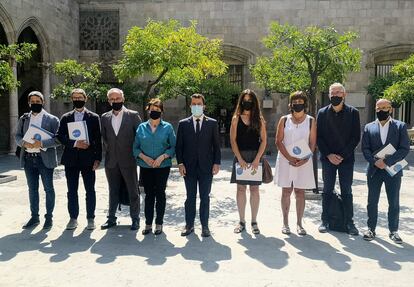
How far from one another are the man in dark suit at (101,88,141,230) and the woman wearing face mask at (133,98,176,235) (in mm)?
209

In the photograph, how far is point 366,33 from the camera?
16.8 meters

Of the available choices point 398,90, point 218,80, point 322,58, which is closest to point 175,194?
point 322,58

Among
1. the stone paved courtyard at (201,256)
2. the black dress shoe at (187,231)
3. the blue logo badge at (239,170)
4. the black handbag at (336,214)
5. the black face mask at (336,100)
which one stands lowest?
the stone paved courtyard at (201,256)

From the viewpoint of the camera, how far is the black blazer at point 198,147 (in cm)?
495

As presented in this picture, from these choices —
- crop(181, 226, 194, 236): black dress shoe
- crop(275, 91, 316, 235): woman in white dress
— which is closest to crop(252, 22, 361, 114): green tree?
crop(275, 91, 316, 235): woman in white dress

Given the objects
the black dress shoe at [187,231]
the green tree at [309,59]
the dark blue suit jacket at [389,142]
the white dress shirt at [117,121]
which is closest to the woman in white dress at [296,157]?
the dark blue suit jacket at [389,142]

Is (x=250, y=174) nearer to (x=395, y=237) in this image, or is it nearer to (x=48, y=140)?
(x=395, y=237)

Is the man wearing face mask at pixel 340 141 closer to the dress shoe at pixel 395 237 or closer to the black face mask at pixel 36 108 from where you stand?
the dress shoe at pixel 395 237

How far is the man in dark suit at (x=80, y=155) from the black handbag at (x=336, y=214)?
3156 mm

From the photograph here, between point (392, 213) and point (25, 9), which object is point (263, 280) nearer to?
point (392, 213)

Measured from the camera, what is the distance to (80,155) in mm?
5137

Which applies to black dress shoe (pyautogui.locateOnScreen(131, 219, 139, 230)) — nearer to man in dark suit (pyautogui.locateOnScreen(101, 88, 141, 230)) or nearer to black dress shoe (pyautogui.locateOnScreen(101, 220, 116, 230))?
man in dark suit (pyautogui.locateOnScreen(101, 88, 141, 230))

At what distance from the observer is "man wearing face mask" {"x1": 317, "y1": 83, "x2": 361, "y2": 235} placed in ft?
16.5

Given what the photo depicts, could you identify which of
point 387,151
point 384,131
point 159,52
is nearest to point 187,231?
point 387,151
